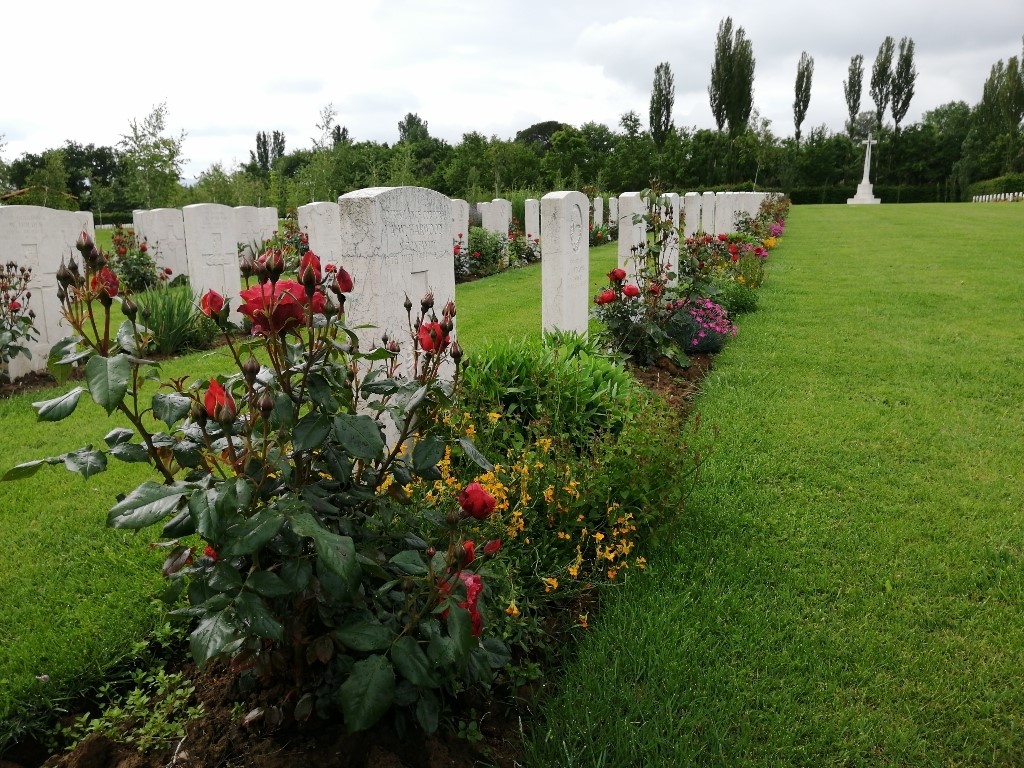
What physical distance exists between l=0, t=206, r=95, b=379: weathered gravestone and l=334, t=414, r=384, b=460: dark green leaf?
5744 millimetres

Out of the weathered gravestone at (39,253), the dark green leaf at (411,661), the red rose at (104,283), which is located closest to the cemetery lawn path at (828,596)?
the dark green leaf at (411,661)

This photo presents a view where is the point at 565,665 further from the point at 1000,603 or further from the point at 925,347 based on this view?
the point at 925,347

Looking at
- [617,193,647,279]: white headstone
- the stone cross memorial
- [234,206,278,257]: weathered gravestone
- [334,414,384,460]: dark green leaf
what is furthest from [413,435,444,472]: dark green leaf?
the stone cross memorial

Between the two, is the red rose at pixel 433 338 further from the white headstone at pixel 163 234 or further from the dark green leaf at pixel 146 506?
the white headstone at pixel 163 234

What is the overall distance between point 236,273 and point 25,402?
10.5 feet

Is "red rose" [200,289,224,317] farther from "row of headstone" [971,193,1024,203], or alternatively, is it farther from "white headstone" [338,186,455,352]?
"row of headstone" [971,193,1024,203]

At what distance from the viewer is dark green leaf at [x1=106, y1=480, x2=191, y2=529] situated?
1.38 meters

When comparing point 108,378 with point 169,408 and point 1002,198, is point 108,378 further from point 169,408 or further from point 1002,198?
point 1002,198

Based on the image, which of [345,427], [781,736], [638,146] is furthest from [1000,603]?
[638,146]

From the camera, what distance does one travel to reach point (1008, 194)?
36500 mm

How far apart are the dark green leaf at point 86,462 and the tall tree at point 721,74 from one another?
169 feet

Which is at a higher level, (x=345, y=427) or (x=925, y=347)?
(x=345, y=427)

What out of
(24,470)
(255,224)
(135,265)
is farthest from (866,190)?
(24,470)

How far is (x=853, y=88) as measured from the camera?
167ft
